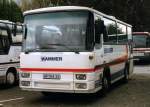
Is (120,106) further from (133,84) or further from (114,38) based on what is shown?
(133,84)

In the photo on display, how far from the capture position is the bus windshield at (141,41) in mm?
31156

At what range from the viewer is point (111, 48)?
1650 cm

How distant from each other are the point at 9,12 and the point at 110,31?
1884 cm

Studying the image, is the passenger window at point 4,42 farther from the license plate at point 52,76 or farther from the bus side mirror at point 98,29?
the bus side mirror at point 98,29

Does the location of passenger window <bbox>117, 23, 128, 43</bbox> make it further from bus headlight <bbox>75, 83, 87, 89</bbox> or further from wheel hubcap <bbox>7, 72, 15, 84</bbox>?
bus headlight <bbox>75, 83, 87, 89</bbox>

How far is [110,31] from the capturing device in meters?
16.7

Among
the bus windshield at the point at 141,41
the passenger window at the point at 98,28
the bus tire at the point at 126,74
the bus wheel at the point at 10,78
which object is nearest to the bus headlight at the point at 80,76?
the passenger window at the point at 98,28

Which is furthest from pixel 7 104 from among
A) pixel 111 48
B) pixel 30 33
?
pixel 111 48

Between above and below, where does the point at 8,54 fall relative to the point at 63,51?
below

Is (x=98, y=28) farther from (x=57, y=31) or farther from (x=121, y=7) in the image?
(x=121, y=7)

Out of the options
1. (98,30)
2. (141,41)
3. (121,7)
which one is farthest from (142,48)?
(98,30)

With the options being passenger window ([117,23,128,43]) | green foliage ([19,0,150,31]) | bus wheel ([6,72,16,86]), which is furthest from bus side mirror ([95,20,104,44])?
green foliage ([19,0,150,31])

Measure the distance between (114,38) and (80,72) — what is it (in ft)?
14.0

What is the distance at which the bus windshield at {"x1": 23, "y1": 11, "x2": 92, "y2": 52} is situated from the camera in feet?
45.2
